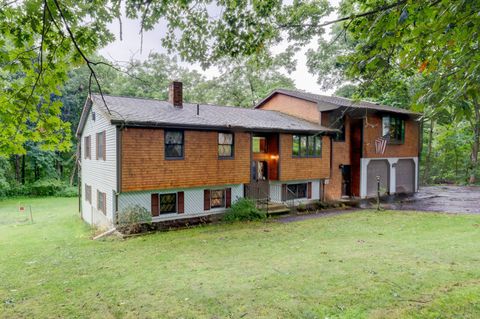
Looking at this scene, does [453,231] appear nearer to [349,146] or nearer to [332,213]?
[332,213]

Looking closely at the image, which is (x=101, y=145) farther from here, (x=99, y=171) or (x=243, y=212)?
(x=243, y=212)

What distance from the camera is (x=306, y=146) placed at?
19.2 metres

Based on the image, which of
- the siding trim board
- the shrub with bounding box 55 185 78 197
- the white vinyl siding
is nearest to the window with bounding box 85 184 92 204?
the white vinyl siding

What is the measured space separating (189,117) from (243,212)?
577 cm

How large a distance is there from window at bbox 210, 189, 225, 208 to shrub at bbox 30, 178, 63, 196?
Answer: 81.7ft

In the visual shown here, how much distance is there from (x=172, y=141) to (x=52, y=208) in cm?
1670

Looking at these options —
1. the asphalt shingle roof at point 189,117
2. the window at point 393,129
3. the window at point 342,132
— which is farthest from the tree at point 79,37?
the window at point 393,129

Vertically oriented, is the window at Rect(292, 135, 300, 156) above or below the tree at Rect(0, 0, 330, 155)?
below

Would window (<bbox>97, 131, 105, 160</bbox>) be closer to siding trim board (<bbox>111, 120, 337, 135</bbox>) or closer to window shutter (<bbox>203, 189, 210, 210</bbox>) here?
siding trim board (<bbox>111, 120, 337, 135</bbox>)

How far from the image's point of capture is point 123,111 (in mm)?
14078

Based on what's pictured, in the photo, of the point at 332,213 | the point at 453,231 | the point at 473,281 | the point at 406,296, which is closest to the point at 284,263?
the point at 406,296

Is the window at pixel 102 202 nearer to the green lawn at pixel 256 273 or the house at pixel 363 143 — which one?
the green lawn at pixel 256 273

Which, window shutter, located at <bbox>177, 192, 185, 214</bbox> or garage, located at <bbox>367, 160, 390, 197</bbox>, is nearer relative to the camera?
window shutter, located at <bbox>177, 192, 185, 214</bbox>

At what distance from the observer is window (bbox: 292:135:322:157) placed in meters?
18.8
